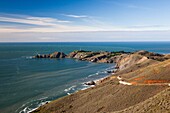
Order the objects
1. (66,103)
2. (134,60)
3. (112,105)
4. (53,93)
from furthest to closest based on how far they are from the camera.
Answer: (134,60) < (53,93) < (66,103) < (112,105)

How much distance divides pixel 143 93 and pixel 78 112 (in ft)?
50.9

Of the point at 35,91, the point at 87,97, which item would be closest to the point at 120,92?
the point at 87,97

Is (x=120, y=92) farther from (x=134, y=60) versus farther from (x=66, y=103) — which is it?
(x=134, y=60)

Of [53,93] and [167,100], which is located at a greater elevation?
[167,100]

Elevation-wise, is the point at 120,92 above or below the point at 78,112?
above

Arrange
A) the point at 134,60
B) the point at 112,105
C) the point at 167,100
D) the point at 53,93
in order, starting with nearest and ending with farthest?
1. the point at 167,100
2. the point at 112,105
3. the point at 53,93
4. the point at 134,60

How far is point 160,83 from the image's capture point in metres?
54.8

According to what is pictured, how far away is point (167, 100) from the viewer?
3534 cm

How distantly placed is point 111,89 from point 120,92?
194 inches

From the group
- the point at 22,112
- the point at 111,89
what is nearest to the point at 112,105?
the point at 111,89

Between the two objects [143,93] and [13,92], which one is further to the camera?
[13,92]

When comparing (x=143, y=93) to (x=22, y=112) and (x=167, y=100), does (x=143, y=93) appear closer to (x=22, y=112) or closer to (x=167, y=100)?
(x=167, y=100)

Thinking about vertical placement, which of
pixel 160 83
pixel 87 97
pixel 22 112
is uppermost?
pixel 160 83

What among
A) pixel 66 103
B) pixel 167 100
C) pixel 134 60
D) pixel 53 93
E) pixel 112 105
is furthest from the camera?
pixel 134 60
